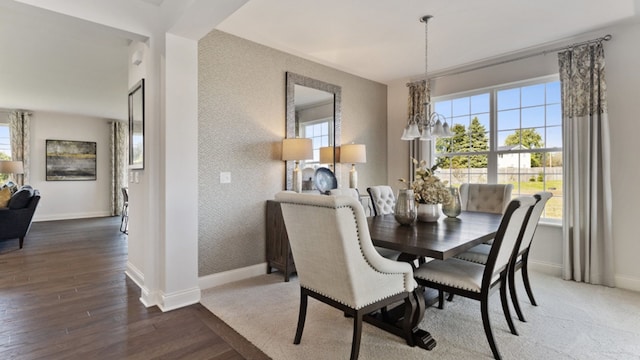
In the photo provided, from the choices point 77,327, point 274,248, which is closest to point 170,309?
point 77,327

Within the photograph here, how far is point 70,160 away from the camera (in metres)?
7.73

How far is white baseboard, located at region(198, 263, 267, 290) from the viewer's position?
3.07 m

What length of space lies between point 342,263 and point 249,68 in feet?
8.57

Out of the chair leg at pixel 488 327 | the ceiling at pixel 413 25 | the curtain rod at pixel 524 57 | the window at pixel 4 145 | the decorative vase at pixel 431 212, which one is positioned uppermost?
→ the ceiling at pixel 413 25

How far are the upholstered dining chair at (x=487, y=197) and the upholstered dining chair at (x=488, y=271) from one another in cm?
117

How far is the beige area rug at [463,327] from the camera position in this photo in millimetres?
Answer: 1951

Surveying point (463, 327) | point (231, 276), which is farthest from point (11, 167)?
point (463, 327)

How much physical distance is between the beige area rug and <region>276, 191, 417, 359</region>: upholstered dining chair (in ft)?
1.30

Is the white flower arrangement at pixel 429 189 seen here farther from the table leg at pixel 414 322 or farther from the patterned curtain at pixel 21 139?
the patterned curtain at pixel 21 139

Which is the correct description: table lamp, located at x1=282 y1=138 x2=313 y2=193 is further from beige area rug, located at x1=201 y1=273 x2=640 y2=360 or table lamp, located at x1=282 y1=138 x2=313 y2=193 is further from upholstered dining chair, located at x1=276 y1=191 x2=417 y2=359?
upholstered dining chair, located at x1=276 y1=191 x2=417 y2=359

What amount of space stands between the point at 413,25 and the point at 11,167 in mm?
8016

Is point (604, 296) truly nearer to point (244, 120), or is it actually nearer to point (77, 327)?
point (244, 120)

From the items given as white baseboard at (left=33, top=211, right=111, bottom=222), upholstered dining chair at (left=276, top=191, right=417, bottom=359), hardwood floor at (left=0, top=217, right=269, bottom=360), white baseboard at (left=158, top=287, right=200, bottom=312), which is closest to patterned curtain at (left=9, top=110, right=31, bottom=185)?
white baseboard at (left=33, top=211, right=111, bottom=222)

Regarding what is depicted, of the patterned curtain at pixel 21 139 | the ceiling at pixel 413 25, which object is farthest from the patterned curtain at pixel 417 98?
the patterned curtain at pixel 21 139
